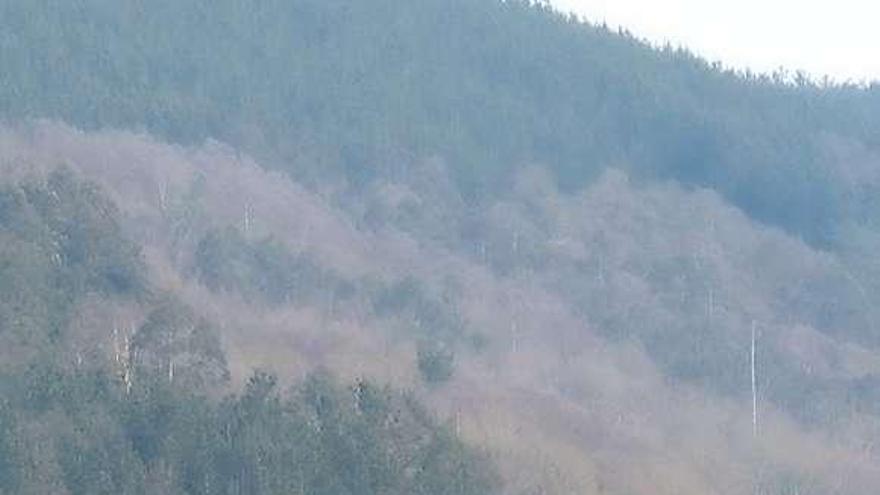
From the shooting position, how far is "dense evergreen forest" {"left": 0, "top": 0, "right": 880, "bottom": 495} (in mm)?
31484

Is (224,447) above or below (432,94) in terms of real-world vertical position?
below

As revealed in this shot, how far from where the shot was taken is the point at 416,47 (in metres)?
77.4

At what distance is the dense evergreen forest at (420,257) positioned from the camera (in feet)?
103

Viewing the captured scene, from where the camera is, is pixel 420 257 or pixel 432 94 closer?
pixel 420 257

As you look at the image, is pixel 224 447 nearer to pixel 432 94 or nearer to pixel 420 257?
pixel 420 257

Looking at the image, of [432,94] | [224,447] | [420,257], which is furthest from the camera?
[432,94]

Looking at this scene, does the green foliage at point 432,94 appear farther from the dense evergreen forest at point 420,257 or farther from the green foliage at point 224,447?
the green foliage at point 224,447

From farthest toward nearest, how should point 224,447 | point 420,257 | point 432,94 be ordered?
1. point 432,94
2. point 420,257
3. point 224,447

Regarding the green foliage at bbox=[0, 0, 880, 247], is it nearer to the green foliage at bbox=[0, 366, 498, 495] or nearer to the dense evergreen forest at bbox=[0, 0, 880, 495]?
the dense evergreen forest at bbox=[0, 0, 880, 495]

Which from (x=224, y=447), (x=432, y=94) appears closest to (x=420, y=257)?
(x=432, y=94)

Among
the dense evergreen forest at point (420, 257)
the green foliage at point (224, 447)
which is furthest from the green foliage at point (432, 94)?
the green foliage at point (224, 447)

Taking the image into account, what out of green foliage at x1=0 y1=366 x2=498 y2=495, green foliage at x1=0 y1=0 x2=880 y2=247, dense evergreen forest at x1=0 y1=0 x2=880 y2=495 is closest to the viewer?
green foliage at x1=0 y1=366 x2=498 y2=495

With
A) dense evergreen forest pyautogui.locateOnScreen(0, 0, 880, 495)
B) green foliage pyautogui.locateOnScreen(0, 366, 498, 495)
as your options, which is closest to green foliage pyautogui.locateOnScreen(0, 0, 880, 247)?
dense evergreen forest pyautogui.locateOnScreen(0, 0, 880, 495)

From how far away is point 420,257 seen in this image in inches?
2628
